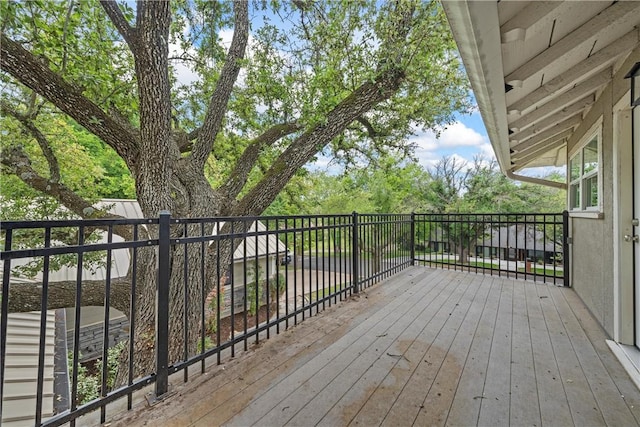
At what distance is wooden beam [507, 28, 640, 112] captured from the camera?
6.60 ft

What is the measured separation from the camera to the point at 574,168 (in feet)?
13.7

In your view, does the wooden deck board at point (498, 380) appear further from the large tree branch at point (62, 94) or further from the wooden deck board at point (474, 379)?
the large tree branch at point (62, 94)

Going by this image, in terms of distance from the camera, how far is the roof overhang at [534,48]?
1288mm

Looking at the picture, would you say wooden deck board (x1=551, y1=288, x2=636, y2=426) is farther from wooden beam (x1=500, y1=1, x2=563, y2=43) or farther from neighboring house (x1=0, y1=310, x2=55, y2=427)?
neighboring house (x1=0, y1=310, x2=55, y2=427)

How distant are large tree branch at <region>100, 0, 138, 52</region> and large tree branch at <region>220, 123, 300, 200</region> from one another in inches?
81.9

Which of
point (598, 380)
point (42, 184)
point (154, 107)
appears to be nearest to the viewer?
point (598, 380)

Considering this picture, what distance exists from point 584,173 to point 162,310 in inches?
189

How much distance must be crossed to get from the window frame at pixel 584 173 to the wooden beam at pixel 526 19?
2.05 meters

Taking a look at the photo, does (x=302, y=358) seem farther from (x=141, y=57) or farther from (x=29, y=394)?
(x=141, y=57)

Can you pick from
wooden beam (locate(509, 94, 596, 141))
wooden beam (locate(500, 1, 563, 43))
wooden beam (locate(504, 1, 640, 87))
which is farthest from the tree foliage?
wooden beam (locate(500, 1, 563, 43))

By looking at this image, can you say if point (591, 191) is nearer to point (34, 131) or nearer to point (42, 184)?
point (42, 184)

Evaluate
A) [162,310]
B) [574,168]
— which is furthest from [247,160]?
[574,168]

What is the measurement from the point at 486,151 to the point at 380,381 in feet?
55.7

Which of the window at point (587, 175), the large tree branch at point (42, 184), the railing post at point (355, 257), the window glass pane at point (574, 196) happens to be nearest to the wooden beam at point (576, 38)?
the window at point (587, 175)
